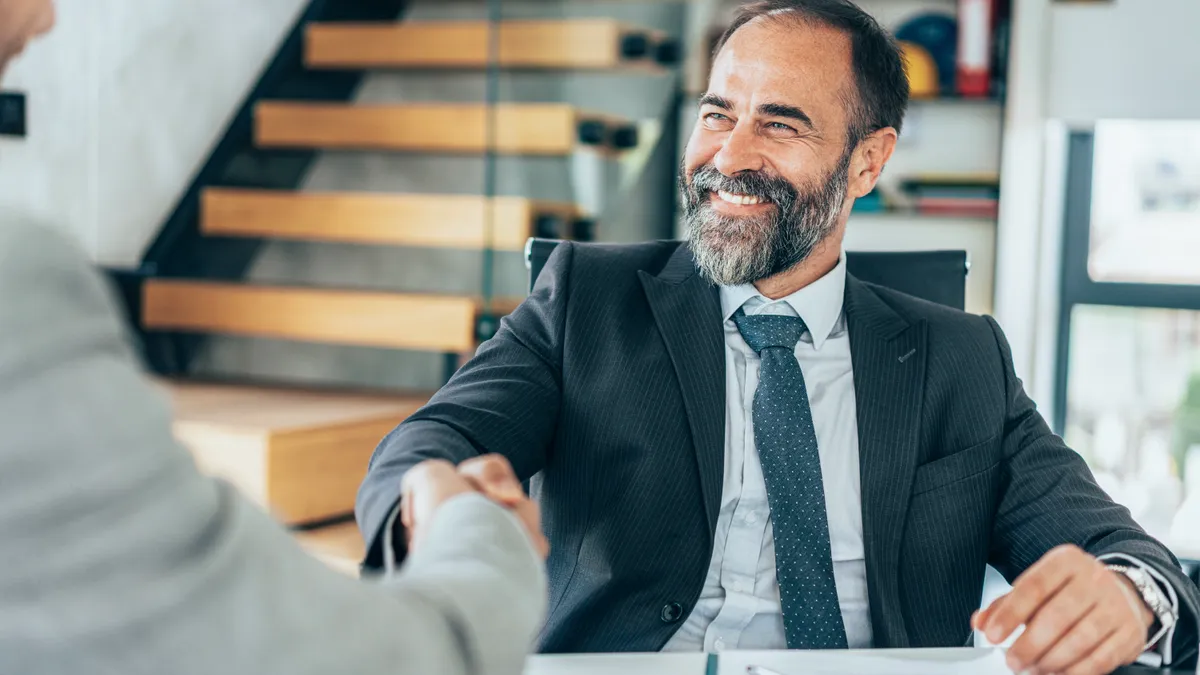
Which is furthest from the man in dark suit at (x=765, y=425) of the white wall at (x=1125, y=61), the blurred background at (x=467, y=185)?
the white wall at (x=1125, y=61)

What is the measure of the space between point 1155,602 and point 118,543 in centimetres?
105

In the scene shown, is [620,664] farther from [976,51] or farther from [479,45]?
[976,51]

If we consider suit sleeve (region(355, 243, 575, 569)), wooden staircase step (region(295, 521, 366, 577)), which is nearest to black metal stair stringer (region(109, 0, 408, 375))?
wooden staircase step (region(295, 521, 366, 577))

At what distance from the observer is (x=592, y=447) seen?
1.52 meters

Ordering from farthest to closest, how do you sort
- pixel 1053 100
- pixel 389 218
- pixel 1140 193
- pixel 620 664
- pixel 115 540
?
1. pixel 1140 193
2. pixel 1053 100
3. pixel 389 218
4. pixel 620 664
5. pixel 115 540

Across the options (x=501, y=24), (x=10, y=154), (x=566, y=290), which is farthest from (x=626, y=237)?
(x=566, y=290)

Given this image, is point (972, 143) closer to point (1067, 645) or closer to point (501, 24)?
point (501, 24)

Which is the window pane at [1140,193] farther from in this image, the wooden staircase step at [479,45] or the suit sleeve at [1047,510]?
the suit sleeve at [1047,510]

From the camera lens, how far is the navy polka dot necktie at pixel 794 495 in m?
1.44

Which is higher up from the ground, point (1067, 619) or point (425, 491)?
point (425, 491)

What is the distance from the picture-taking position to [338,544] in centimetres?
297

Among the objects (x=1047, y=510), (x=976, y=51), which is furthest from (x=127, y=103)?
(x=1047, y=510)

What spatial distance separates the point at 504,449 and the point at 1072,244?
13.0 ft

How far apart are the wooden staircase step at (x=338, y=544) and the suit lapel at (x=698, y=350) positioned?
135 centimetres
